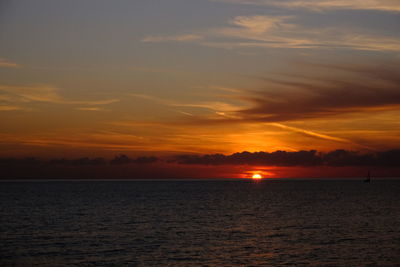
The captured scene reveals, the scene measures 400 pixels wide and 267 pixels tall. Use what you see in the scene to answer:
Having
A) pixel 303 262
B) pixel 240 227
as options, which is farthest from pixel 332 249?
pixel 240 227

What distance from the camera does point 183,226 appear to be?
3300 inches

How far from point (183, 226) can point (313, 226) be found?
66.7 ft

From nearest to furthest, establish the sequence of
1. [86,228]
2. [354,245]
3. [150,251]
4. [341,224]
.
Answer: [150,251] → [354,245] → [86,228] → [341,224]

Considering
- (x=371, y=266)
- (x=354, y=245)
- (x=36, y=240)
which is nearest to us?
(x=371, y=266)

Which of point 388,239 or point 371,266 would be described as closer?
point 371,266

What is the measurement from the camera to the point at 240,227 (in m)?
81.9

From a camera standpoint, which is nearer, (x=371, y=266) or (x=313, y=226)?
(x=371, y=266)

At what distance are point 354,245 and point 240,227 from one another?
75.4 ft

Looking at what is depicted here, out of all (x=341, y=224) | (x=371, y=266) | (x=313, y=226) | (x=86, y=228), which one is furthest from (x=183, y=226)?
(x=371, y=266)

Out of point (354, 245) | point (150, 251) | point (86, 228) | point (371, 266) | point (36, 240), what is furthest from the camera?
point (86, 228)

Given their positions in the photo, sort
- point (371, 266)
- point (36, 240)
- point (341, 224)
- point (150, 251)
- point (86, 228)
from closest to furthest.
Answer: point (371, 266) < point (150, 251) < point (36, 240) < point (86, 228) < point (341, 224)

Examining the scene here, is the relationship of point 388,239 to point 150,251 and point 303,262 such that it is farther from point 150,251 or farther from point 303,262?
point 150,251

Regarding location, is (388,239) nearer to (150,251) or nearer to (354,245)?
(354,245)

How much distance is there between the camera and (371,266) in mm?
50500
